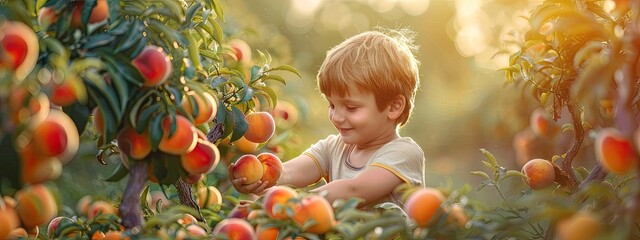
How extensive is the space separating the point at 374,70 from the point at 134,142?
774mm

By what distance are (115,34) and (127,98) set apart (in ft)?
0.30

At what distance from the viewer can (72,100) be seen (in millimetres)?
971

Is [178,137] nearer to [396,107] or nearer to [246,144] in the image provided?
[246,144]

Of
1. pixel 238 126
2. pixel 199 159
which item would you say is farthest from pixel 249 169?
pixel 199 159

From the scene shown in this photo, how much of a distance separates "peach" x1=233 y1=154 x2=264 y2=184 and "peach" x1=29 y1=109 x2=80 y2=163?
21.8 inches

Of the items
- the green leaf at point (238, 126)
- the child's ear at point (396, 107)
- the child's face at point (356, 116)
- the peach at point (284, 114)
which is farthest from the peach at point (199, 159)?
the peach at point (284, 114)

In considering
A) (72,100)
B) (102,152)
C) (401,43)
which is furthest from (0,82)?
(401,43)

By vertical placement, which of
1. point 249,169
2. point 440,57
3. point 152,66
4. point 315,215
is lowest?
point 440,57

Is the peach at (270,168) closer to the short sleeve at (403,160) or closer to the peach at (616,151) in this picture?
the short sleeve at (403,160)

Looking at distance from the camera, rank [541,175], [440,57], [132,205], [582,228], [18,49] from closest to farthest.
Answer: [582,228] → [18,49] → [132,205] → [541,175] → [440,57]

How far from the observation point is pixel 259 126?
4.80ft

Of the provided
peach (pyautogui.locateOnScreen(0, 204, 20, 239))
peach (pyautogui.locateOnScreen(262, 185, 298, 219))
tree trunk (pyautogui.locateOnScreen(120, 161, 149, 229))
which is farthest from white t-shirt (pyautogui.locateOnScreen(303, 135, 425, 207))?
peach (pyautogui.locateOnScreen(0, 204, 20, 239))

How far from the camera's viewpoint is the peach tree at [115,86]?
92cm

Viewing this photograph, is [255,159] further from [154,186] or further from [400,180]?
[154,186]
